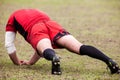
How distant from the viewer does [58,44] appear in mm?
6926

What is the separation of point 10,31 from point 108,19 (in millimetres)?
8897

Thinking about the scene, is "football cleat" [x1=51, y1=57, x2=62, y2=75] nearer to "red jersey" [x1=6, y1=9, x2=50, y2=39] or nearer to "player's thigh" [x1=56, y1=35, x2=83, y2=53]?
"player's thigh" [x1=56, y1=35, x2=83, y2=53]

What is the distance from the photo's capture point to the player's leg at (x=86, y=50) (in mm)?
6531

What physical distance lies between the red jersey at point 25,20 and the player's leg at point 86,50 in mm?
525

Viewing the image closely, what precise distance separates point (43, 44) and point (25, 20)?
2.09ft

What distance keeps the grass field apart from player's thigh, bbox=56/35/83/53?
377 mm

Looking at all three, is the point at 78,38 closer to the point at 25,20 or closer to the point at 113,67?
the point at 25,20

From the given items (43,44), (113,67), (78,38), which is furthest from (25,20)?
(78,38)

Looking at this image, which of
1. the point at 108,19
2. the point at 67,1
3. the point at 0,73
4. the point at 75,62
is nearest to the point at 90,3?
the point at 67,1

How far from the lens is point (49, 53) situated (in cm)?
649

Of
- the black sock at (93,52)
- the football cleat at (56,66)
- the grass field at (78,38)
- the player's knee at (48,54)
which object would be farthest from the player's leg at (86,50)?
the football cleat at (56,66)

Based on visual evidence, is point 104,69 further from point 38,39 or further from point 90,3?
point 90,3

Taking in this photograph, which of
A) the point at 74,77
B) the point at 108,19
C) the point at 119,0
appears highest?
the point at 74,77

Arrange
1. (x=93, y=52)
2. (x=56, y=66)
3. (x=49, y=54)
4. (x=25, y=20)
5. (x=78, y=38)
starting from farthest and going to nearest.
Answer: (x=78, y=38)
(x=25, y=20)
(x=93, y=52)
(x=49, y=54)
(x=56, y=66)
